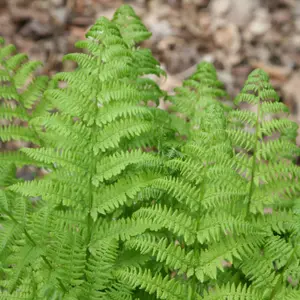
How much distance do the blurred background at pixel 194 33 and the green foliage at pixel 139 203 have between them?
247cm

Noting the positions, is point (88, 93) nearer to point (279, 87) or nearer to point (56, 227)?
point (56, 227)

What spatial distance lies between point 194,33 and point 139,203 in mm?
3380

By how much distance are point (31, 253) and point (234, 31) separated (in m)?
4.10

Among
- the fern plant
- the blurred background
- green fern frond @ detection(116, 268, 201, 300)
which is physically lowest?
green fern frond @ detection(116, 268, 201, 300)

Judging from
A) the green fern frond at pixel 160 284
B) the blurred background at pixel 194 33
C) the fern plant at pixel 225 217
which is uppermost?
the blurred background at pixel 194 33

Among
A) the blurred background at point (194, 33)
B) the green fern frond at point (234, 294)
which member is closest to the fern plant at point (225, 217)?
the green fern frond at point (234, 294)

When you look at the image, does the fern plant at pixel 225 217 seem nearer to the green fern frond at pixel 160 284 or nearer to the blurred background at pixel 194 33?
the green fern frond at pixel 160 284

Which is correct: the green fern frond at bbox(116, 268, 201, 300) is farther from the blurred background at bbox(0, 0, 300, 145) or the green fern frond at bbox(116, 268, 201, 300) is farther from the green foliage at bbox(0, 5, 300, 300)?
the blurred background at bbox(0, 0, 300, 145)

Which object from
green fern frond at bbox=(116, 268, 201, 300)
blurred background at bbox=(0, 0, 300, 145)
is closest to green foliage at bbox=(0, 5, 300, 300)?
green fern frond at bbox=(116, 268, 201, 300)

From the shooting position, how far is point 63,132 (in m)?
1.83

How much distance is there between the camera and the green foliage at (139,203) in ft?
5.32

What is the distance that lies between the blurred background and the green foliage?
8.11 ft

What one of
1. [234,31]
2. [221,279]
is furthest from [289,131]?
[234,31]

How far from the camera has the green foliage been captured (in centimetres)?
162
